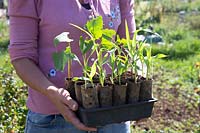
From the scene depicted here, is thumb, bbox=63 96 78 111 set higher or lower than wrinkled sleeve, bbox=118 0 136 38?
lower

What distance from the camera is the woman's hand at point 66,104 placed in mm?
1780

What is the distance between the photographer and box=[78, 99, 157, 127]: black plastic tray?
5.69ft

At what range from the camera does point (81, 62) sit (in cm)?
197

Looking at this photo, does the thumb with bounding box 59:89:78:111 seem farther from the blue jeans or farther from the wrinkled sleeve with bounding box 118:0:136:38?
the wrinkled sleeve with bounding box 118:0:136:38

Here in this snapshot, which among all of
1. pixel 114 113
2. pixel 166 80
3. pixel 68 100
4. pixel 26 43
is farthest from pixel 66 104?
pixel 166 80

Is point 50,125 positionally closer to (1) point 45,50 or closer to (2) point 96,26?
(1) point 45,50

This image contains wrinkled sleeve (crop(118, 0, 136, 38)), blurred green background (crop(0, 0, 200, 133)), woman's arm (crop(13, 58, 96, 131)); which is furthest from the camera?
blurred green background (crop(0, 0, 200, 133))

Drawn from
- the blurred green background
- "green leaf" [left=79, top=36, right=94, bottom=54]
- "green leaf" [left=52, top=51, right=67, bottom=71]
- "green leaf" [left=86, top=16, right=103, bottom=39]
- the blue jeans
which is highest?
"green leaf" [left=86, top=16, right=103, bottom=39]

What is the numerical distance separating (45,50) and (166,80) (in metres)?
4.12

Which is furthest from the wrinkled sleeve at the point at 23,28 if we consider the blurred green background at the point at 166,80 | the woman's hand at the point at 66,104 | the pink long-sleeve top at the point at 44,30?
the blurred green background at the point at 166,80

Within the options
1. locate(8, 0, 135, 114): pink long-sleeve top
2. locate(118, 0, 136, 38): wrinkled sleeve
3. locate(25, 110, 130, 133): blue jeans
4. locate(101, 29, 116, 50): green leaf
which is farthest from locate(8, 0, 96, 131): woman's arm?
locate(118, 0, 136, 38): wrinkled sleeve

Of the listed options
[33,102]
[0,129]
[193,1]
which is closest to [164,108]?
[0,129]

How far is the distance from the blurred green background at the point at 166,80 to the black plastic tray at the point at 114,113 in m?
0.25

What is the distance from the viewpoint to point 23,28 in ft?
6.19
